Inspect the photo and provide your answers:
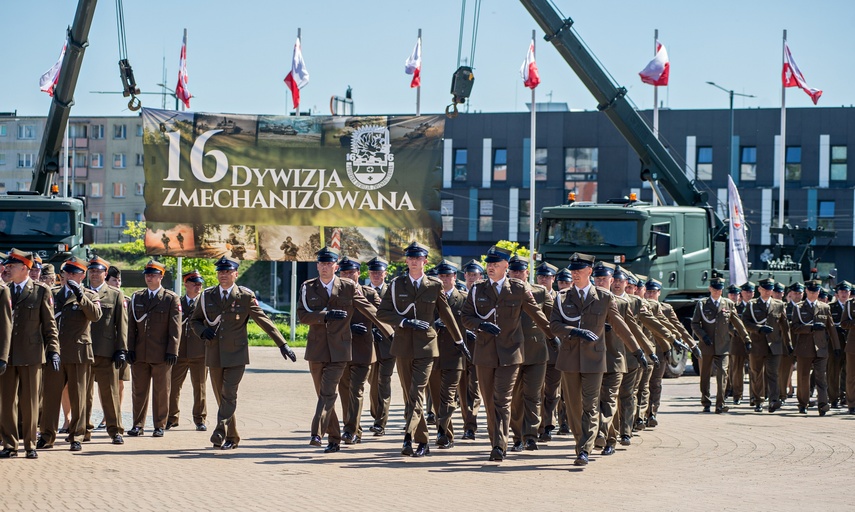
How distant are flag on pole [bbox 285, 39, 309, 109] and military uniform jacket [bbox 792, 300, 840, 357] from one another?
1888 cm

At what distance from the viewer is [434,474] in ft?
37.2

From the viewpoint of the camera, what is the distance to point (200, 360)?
15531mm

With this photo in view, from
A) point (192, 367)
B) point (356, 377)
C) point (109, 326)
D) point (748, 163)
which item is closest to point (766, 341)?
point (356, 377)

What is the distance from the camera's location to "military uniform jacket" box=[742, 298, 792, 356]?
19.1 meters

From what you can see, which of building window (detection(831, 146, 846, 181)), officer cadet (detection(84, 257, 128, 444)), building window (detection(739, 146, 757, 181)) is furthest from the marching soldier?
building window (detection(831, 146, 846, 181))

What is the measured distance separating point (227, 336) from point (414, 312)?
1.99 m

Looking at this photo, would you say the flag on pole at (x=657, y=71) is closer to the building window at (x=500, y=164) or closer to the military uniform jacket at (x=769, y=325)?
the military uniform jacket at (x=769, y=325)

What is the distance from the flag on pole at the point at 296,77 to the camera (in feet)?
114

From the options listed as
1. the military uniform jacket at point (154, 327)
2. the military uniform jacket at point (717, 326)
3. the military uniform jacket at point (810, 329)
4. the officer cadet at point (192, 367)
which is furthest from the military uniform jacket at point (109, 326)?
the military uniform jacket at point (810, 329)

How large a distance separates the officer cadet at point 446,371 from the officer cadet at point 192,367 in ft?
10.2

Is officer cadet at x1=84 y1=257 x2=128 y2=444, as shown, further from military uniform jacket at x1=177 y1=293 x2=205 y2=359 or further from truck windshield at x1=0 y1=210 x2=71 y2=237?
Answer: truck windshield at x1=0 y1=210 x2=71 y2=237

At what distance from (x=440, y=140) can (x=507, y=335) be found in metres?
15.4

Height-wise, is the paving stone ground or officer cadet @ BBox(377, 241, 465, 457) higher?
officer cadet @ BBox(377, 241, 465, 457)

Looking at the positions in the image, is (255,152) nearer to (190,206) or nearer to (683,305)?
(190,206)
